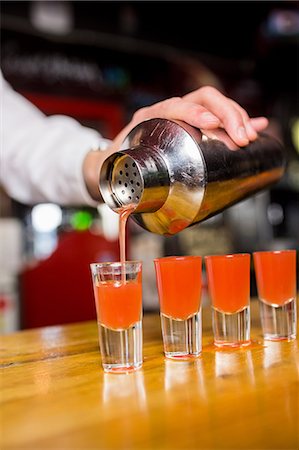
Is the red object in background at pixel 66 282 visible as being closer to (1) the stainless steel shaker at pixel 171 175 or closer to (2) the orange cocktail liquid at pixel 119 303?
(1) the stainless steel shaker at pixel 171 175

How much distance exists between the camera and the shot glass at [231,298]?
1.25 meters

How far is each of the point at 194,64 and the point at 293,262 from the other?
4.59 meters

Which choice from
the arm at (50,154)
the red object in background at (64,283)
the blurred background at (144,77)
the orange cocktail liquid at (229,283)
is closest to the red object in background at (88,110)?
the blurred background at (144,77)

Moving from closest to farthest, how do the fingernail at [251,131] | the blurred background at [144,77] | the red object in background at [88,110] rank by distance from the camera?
the fingernail at [251,131] < the blurred background at [144,77] < the red object in background at [88,110]

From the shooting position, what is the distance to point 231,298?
1254 mm

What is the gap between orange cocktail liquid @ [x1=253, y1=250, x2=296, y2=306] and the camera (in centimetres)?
132

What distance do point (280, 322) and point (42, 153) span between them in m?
1.04

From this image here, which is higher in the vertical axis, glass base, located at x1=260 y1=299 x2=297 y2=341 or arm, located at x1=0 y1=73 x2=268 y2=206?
arm, located at x1=0 y1=73 x2=268 y2=206

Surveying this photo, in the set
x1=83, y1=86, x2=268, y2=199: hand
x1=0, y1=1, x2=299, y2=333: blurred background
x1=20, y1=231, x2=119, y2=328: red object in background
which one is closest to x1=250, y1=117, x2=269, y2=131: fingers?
x1=83, y1=86, x2=268, y2=199: hand

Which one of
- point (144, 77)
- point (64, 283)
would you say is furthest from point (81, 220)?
point (64, 283)

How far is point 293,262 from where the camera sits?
134 centimetres

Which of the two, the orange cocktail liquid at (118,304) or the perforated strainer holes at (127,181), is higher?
the perforated strainer holes at (127,181)

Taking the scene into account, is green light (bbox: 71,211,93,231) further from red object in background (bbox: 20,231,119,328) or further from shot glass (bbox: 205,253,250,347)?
shot glass (bbox: 205,253,250,347)

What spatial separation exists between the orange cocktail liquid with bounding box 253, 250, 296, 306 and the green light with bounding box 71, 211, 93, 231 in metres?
3.84
